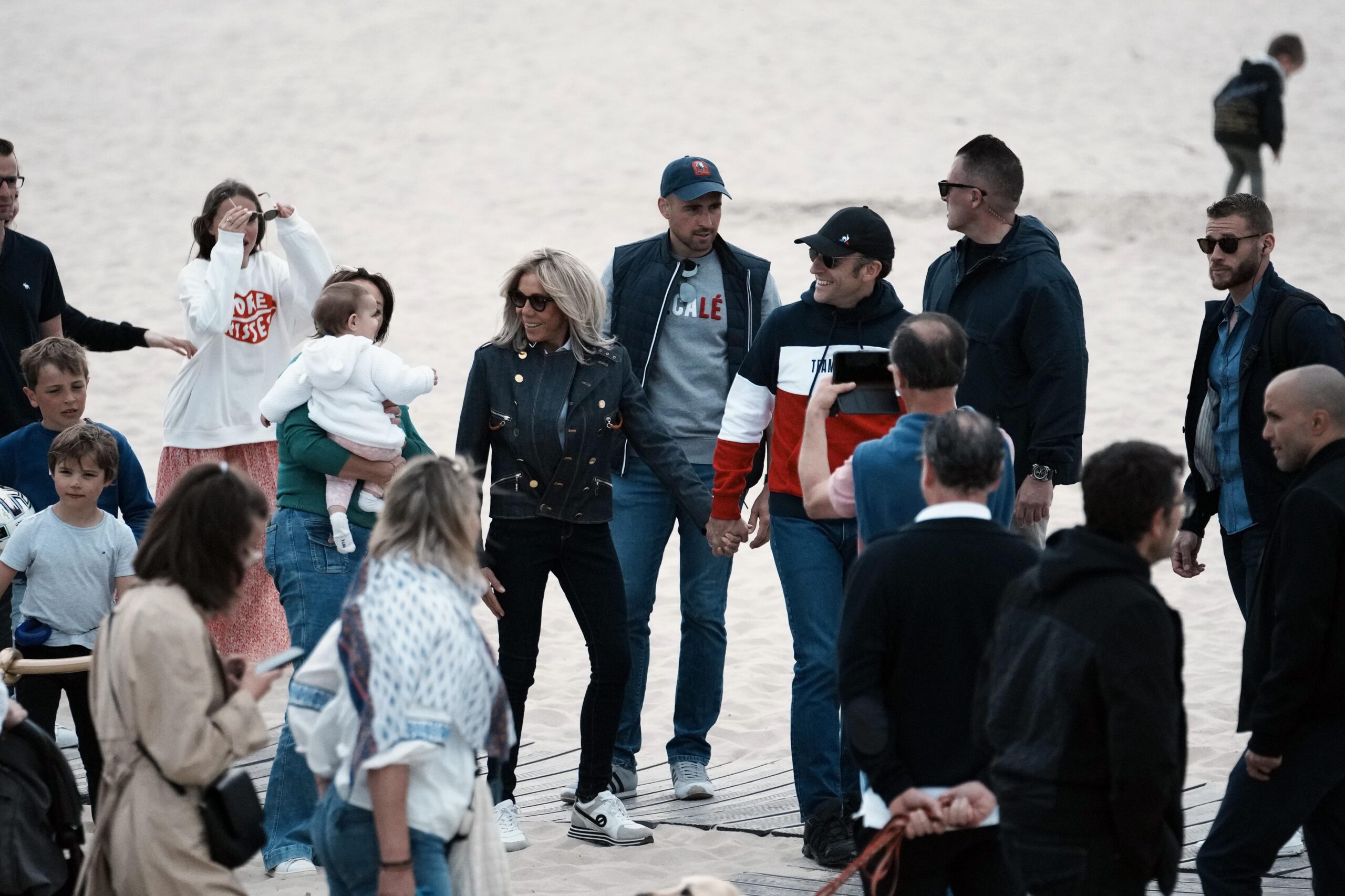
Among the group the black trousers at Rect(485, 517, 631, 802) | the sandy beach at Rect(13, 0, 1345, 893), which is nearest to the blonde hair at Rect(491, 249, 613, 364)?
the black trousers at Rect(485, 517, 631, 802)

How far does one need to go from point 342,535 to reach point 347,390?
0.44 m

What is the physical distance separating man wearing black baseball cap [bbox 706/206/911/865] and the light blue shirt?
100 cm

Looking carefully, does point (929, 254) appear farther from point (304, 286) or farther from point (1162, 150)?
point (304, 286)

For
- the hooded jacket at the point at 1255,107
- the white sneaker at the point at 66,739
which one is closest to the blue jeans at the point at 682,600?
the white sneaker at the point at 66,739

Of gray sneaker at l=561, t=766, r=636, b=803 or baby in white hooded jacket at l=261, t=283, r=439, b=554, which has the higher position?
baby in white hooded jacket at l=261, t=283, r=439, b=554

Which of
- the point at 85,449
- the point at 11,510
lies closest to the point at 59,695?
the point at 11,510

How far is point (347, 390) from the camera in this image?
15.8 feet

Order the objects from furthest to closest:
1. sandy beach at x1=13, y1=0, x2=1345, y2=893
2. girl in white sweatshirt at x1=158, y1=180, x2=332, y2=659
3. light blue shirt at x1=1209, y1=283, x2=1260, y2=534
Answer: sandy beach at x1=13, y1=0, x2=1345, y2=893 < girl in white sweatshirt at x1=158, y1=180, x2=332, y2=659 < light blue shirt at x1=1209, y1=283, x2=1260, y2=534

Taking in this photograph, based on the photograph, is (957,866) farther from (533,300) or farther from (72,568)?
(72,568)

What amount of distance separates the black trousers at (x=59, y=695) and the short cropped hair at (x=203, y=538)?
6.08 ft

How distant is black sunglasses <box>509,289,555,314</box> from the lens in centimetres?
480

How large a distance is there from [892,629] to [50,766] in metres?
1.86

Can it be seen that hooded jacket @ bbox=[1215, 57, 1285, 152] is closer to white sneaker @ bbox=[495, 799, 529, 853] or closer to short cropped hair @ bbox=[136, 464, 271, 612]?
white sneaker @ bbox=[495, 799, 529, 853]

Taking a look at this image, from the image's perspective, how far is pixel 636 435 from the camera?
504 cm
